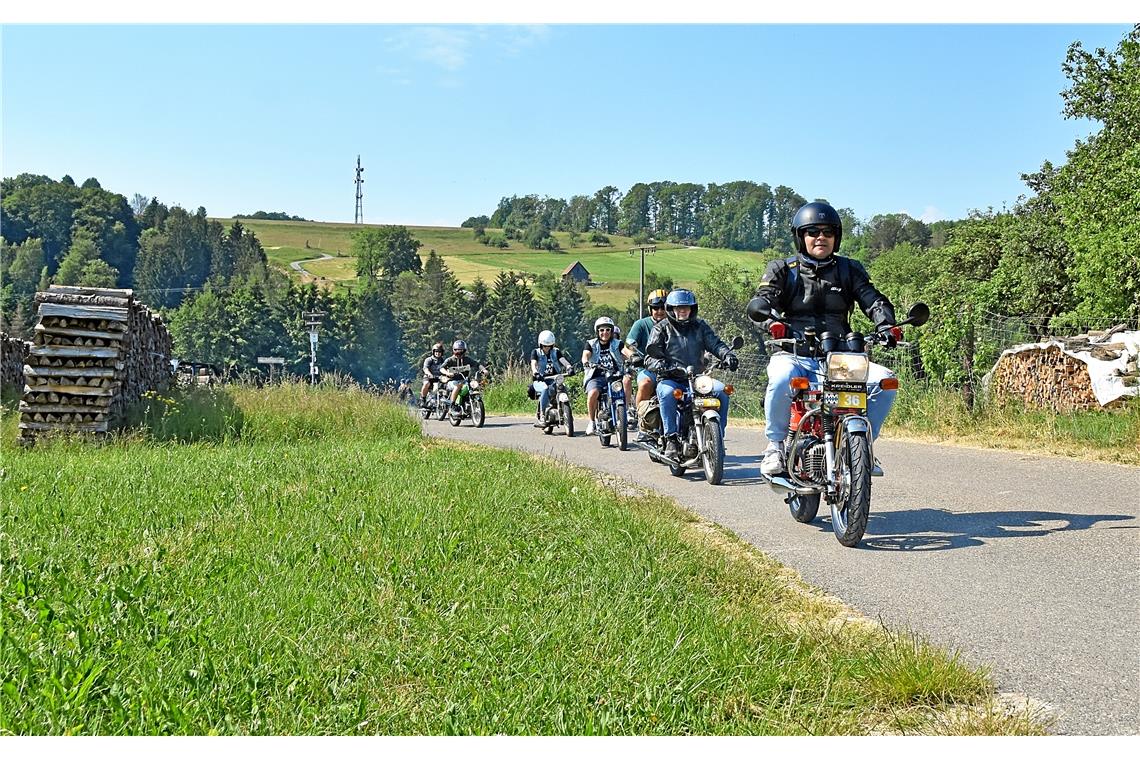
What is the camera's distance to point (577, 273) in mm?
93188

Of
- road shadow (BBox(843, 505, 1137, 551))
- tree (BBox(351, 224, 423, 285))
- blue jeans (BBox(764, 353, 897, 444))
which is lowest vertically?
road shadow (BBox(843, 505, 1137, 551))

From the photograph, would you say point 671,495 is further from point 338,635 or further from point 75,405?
point 75,405

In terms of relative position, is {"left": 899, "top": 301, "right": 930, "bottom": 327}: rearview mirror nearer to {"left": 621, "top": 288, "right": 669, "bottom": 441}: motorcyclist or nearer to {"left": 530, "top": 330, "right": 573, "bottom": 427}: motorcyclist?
{"left": 621, "top": 288, "right": 669, "bottom": 441}: motorcyclist

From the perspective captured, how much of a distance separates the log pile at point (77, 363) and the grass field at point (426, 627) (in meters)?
5.58

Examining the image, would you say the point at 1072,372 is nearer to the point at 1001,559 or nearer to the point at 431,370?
the point at 1001,559

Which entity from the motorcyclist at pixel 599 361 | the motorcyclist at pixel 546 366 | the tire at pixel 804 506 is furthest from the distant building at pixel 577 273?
the tire at pixel 804 506

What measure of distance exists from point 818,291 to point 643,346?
5062 millimetres

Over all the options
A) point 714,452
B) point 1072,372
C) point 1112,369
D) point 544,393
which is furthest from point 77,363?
point 1112,369

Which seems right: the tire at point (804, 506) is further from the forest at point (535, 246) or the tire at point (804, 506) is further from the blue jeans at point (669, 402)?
the forest at point (535, 246)

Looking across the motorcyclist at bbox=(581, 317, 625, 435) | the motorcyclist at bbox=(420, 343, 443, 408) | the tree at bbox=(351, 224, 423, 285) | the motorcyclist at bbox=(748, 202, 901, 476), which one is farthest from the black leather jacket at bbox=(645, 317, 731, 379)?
the tree at bbox=(351, 224, 423, 285)

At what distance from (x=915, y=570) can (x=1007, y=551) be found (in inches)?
31.5

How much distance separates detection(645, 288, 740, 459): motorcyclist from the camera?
10758 mm

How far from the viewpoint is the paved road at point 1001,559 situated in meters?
4.02

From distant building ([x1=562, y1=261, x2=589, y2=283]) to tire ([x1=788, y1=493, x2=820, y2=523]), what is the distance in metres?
84.0
